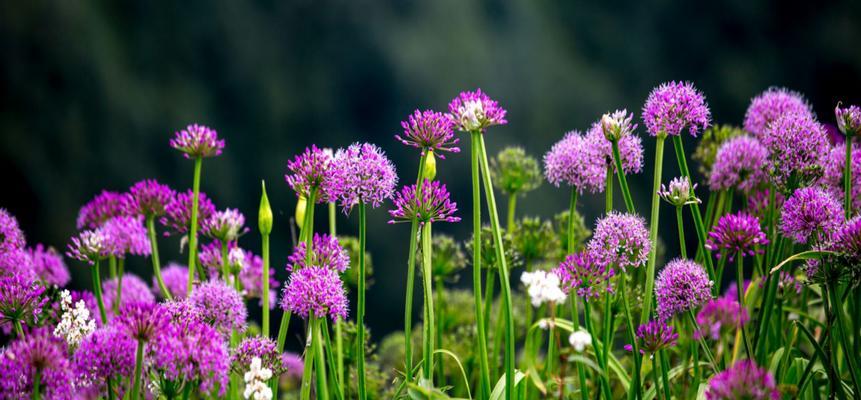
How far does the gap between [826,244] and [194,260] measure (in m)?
0.87

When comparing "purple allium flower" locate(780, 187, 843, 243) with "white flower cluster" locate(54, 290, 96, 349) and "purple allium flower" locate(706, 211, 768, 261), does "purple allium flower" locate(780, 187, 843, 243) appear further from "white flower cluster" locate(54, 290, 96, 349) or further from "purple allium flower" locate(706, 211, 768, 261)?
"white flower cluster" locate(54, 290, 96, 349)

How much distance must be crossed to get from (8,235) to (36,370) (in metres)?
0.47

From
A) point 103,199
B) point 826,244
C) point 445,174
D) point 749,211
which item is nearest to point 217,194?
point 445,174

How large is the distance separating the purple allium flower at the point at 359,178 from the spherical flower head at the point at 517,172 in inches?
21.7

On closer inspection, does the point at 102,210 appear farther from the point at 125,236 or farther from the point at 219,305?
the point at 219,305

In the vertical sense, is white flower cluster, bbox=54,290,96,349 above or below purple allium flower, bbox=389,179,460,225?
below

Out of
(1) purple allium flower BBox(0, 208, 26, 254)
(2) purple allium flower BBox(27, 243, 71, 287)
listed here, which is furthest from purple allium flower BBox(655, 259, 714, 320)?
(2) purple allium flower BBox(27, 243, 71, 287)

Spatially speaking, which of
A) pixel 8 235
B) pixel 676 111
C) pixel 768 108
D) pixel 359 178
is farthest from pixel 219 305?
pixel 768 108

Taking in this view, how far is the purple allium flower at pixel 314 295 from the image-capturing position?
32.7 inches

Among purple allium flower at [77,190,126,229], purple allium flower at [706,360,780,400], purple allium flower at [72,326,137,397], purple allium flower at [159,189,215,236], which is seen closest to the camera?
purple allium flower at [706,360,780,400]

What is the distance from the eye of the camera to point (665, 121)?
2.91ft

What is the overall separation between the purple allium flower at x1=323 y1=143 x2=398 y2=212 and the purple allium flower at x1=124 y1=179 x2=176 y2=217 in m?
0.40

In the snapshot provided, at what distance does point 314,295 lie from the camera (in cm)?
83

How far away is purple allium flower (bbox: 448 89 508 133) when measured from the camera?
2.66ft
